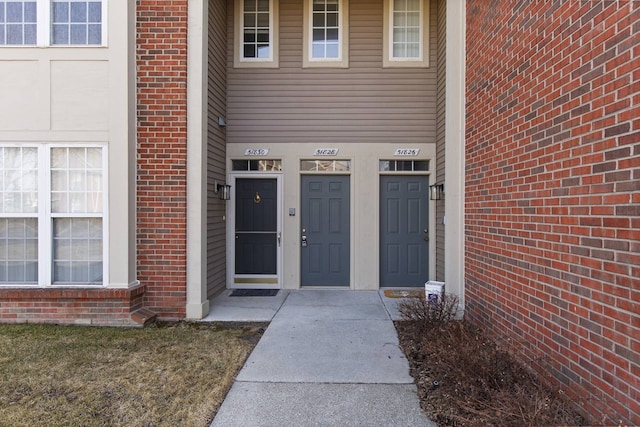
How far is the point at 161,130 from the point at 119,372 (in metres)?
3.04

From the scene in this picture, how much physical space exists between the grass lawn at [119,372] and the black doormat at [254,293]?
4.94 ft

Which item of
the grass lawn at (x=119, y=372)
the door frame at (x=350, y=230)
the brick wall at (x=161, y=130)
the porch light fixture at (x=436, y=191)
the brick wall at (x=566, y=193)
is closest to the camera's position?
the brick wall at (x=566, y=193)

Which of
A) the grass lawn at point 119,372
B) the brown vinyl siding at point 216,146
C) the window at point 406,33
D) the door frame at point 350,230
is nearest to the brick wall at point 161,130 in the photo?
the brown vinyl siding at point 216,146

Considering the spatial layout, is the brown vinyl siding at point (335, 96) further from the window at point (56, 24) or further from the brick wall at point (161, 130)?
the window at point (56, 24)

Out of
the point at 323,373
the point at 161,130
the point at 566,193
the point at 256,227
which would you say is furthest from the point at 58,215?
the point at 566,193

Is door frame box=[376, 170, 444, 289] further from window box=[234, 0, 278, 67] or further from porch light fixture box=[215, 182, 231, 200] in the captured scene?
window box=[234, 0, 278, 67]

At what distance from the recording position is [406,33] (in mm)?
6609

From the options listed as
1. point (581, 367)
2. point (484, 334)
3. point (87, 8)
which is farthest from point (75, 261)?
point (581, 367)

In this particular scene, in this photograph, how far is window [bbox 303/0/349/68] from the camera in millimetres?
6574

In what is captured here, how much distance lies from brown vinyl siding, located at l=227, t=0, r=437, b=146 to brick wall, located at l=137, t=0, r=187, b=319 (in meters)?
1.69

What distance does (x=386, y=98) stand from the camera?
6.57 meters

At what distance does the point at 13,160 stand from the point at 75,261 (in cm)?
154

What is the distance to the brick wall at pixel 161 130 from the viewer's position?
16.2 feet

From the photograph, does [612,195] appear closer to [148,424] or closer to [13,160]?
[148,424]
